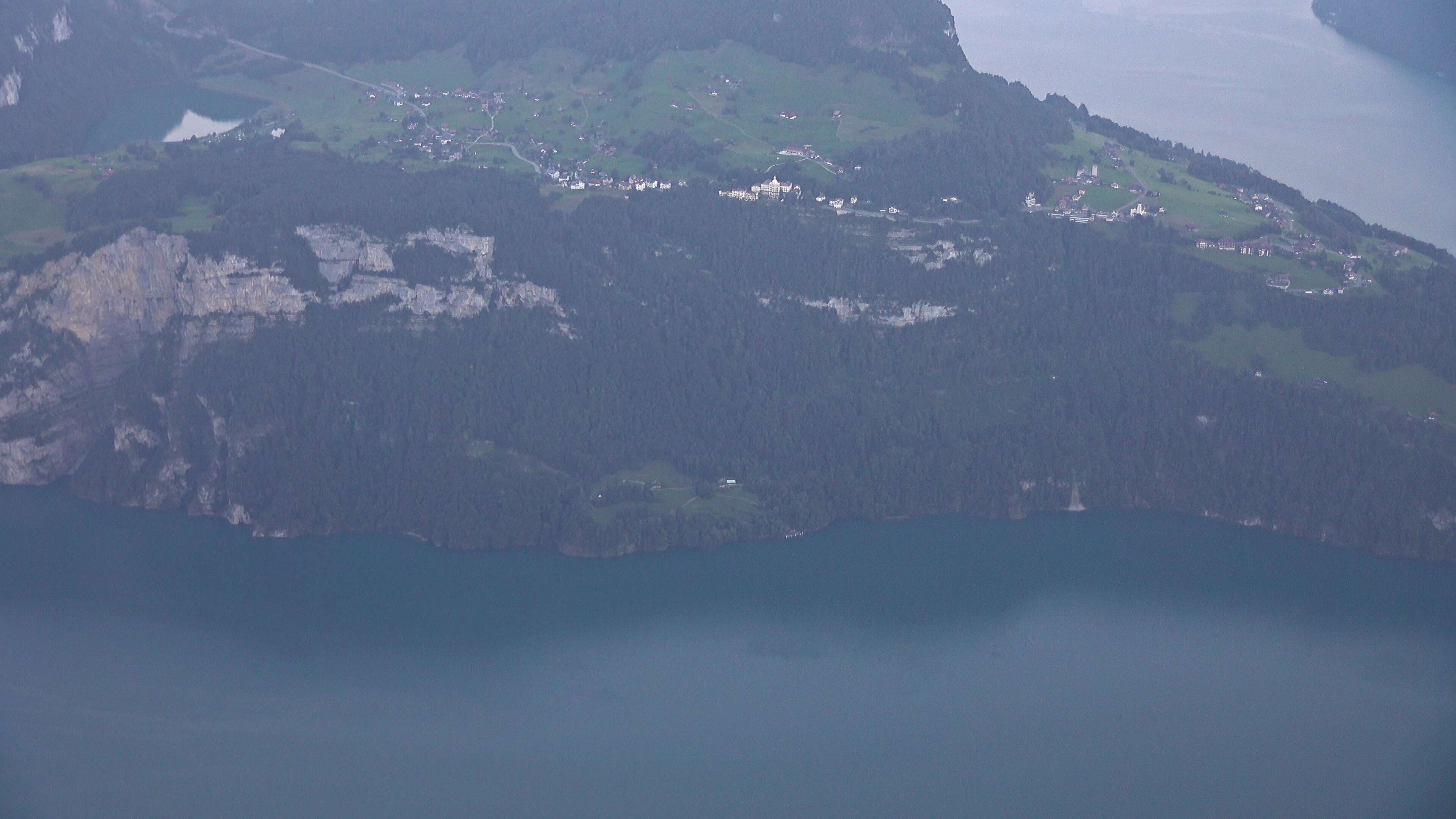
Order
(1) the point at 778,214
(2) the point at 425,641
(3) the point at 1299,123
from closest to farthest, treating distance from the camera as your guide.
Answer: (2) the point at 425,641
(1) the point at 778,214
(3) the point at 1299,123

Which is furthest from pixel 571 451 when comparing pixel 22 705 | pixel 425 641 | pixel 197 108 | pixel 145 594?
pixel 197 108

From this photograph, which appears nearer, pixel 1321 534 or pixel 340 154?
pixel 1321 534

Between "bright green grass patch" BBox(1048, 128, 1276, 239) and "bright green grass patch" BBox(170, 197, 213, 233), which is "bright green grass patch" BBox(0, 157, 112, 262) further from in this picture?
"bright green grass patch" BBox(1048, 128, 1276, 239)

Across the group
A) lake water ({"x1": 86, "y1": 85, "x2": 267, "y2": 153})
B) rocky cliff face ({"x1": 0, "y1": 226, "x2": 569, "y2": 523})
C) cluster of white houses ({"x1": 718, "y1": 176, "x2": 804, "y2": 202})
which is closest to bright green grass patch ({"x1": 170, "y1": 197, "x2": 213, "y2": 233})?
rocky cliff face ({"x1": 0, "y1": 226, "x2": 569, "y2": 523})

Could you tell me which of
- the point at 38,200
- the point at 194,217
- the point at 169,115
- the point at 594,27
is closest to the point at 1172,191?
the point at 594,27

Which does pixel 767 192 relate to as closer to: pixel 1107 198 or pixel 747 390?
pixel 747 390

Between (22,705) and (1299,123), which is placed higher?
(1299,123)

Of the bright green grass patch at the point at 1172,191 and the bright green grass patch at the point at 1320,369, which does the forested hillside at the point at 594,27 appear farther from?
the bright green grass patch at the point at 1320,369

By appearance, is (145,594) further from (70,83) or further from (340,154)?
(70,83)

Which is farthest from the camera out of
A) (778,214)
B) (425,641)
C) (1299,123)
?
(1299,123)
